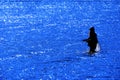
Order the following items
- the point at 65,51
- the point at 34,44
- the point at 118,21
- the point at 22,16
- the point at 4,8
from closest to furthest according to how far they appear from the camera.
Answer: the point at 65,51, the point at 34,44, the point at 118,21, the point at 22,16, the point at 4,8

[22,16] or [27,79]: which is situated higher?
[22,16]

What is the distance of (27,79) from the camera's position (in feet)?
31.0

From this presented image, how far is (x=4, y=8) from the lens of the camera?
2125 cm

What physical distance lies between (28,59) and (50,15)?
26.5 feet

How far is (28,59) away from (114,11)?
958cm

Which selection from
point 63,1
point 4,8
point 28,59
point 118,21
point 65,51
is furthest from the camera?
point 63,1

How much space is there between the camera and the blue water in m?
10.1

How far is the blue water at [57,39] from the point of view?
33.1ft

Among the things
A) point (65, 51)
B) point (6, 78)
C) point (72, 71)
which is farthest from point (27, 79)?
point (65, 51)

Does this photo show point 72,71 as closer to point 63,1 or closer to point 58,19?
point 58,19

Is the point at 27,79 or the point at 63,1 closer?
the point at 27,79

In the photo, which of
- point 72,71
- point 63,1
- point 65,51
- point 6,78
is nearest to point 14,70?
point 6,78

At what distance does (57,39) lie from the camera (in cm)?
1388

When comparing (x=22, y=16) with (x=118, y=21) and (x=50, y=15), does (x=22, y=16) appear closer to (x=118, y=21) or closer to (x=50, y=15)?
(x=50, y=15)
